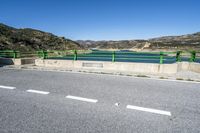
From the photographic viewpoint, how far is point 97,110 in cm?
436

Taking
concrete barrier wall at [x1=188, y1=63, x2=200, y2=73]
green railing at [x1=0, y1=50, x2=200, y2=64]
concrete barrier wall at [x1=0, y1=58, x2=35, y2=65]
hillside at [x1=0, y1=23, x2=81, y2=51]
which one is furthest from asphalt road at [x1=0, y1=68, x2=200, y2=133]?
hillside at [x1=0, y1=23, x2=81, y2=51]

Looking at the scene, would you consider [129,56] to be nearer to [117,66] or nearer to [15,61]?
[117,66]

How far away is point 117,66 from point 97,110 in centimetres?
805

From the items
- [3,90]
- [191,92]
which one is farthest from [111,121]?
[3,90]

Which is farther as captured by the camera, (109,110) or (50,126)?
(109,110)

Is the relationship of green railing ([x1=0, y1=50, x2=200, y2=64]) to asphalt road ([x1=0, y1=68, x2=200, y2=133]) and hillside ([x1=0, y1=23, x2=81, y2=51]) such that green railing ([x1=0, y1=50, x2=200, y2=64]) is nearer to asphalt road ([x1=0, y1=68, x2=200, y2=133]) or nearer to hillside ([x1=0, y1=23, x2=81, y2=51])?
asphalt road ([x1=0, y1=68, x2=200, y2=133])

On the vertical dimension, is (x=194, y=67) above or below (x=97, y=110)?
above

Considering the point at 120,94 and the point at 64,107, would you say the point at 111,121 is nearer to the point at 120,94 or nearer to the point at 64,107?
the point at 64,107

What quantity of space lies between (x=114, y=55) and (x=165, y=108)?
27.3 ft

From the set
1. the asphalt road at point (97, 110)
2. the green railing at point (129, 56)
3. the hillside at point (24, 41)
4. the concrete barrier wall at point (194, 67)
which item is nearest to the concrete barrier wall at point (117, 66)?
the green railing at point (129, 56)

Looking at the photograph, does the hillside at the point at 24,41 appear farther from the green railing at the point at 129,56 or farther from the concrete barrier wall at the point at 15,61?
the green railing at the point at 129,56

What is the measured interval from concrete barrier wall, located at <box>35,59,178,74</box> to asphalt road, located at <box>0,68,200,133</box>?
445 cm

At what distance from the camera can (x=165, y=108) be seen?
455 centimetres

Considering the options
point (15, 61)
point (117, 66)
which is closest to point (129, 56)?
point (117, 66)
